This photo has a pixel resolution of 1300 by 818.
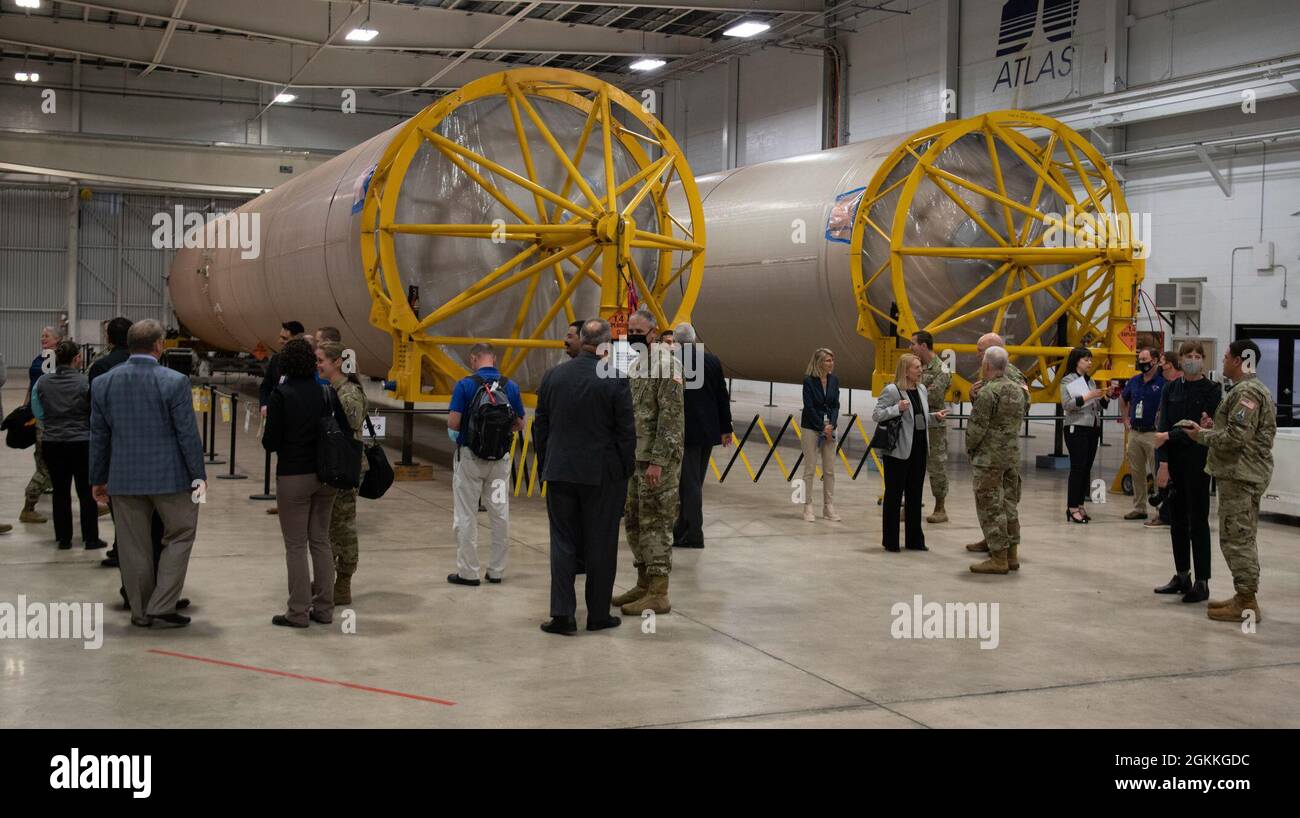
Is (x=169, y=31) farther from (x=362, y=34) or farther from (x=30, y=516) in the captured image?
(x=30, y=516)

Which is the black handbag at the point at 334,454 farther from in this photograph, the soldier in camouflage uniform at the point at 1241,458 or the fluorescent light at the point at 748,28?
the fluorescent light at the point at 748,28

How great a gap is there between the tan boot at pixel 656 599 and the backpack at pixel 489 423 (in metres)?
1.43

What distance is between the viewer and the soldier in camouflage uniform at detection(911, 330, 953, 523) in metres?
11.0

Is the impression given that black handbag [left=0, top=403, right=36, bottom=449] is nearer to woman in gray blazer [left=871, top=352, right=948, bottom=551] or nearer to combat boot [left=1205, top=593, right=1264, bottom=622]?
woman in gray blazer [left=871, top=352, right=948, bottom=551]

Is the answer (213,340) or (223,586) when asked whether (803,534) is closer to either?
(223,586)

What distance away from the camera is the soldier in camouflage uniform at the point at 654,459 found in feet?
23.9

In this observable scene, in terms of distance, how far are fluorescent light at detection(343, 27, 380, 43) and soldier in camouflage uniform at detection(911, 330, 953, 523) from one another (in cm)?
1735

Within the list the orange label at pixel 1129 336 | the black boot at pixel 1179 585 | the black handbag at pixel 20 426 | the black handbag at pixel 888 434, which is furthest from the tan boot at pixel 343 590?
the orange label at pixel 1129 336

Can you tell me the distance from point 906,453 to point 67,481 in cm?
654

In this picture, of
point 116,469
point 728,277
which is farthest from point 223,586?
point 728,277

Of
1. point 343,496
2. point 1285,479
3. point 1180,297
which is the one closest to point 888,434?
point 343,496
